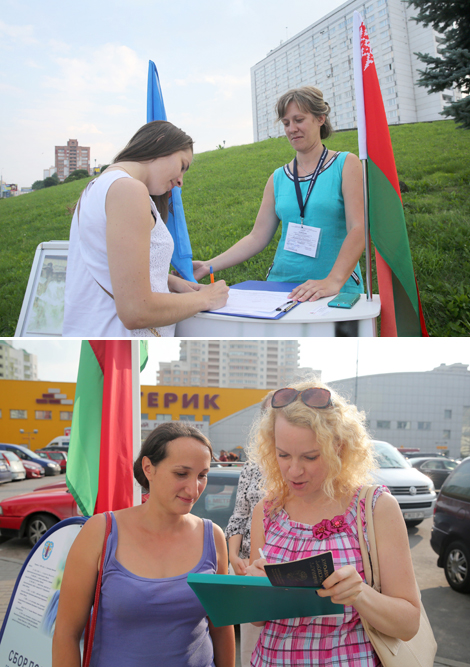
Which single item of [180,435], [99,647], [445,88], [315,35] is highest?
[315,35]

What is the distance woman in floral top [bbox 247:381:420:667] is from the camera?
899 mm

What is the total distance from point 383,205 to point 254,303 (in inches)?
25.2

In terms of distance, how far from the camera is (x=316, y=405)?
1.08 meters

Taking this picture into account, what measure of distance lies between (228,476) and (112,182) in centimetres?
275

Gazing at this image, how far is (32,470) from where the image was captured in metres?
9.26

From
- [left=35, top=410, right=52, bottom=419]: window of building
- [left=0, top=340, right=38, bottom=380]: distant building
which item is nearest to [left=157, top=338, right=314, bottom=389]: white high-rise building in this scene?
[left=0, top=340, right=38, bottom=380]: distant building

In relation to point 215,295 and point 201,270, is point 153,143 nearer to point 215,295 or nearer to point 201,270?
point 215,295

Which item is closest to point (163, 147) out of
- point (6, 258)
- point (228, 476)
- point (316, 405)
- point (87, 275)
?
point (87, 275)

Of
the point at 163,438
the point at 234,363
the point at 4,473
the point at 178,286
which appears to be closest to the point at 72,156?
the point at 4,473

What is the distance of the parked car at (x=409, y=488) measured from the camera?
5.30m

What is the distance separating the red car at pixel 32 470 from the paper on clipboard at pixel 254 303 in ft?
28.1

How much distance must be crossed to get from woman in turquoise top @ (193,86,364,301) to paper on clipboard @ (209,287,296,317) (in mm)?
92

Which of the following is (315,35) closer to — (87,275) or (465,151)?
(465,151)

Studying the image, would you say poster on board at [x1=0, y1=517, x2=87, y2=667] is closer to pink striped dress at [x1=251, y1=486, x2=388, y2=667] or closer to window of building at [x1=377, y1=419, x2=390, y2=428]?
pink striped dress at [x1=251, y1=486, x2=388, y2=667]
